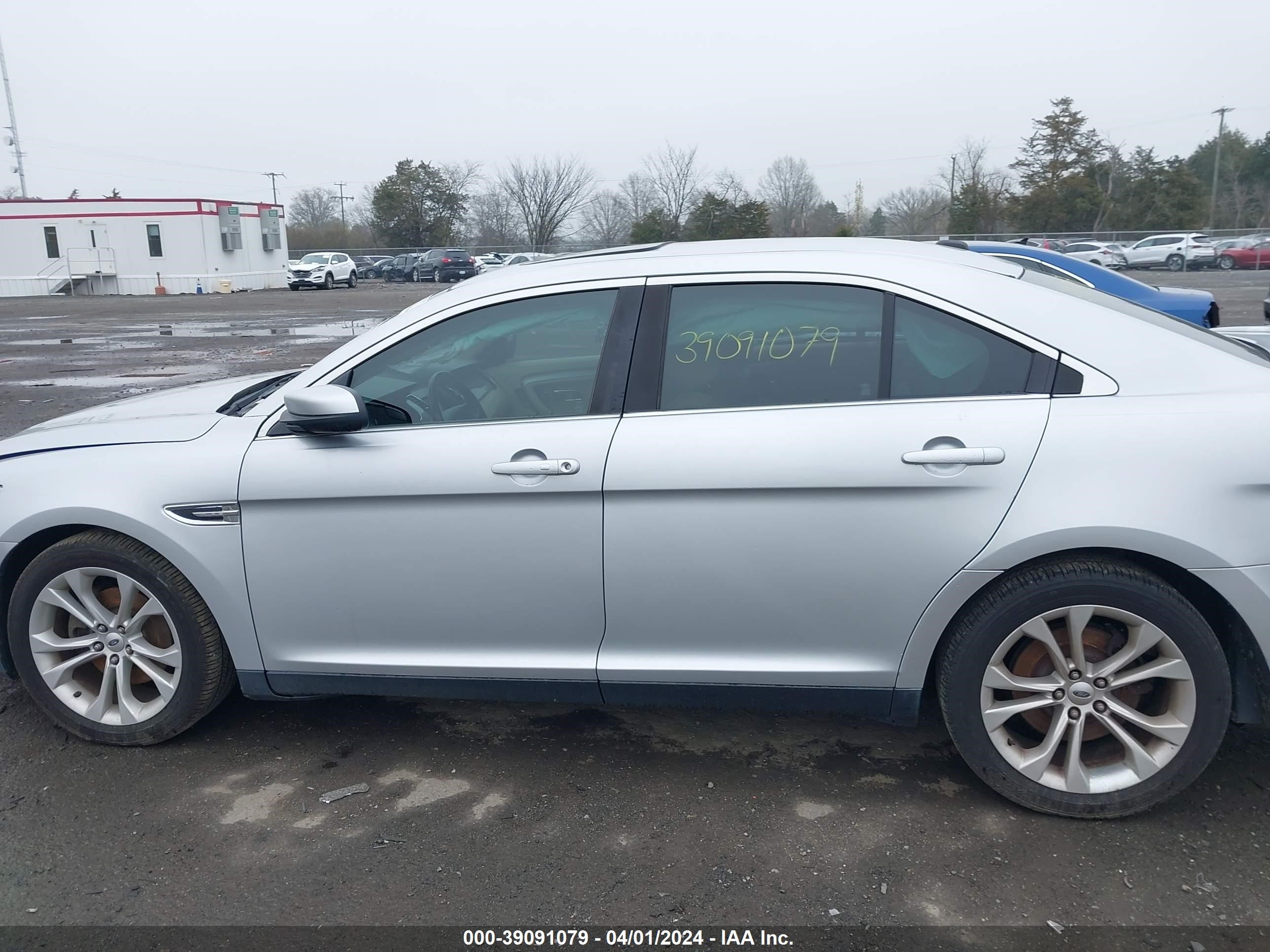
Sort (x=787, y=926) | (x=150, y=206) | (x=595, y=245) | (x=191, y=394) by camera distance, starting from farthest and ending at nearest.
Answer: (x=595, y=245) < (x=150, y=206) < (x=191, y=394) < (x=787, y=926)

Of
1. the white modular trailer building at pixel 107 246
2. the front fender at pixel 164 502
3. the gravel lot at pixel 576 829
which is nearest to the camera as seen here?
A: the gravel lot at pixel 576 829

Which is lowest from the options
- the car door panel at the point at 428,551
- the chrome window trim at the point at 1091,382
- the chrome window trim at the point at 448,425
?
the car door panel at the point at 428,551

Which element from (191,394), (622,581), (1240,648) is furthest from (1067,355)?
(191,394)

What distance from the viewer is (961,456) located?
2902 millimetres

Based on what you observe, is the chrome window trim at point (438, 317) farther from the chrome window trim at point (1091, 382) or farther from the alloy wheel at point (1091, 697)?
the alloy wheel at point (1091, 697)

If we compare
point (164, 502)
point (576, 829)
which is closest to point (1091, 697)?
point (576, 829)

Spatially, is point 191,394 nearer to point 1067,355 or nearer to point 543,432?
point 543,432

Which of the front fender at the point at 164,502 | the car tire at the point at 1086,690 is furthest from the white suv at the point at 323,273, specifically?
the car tire at the point at 1086,690

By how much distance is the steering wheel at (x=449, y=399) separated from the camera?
11.3 ft

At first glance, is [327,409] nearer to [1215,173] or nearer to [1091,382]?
[1091,382]

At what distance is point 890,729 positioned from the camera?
3729 mm

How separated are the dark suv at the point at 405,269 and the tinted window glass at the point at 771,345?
45.7 meters

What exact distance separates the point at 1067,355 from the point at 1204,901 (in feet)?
5.05

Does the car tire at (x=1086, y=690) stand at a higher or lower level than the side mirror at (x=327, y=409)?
lower
